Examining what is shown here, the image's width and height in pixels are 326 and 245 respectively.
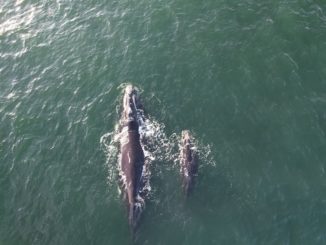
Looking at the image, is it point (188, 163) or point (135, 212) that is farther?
point (188, 163)

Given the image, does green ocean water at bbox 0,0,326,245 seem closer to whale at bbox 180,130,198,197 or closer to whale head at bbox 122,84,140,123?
whale at bbox 180,130,198,197

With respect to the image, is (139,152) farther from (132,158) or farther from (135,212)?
(135,212)

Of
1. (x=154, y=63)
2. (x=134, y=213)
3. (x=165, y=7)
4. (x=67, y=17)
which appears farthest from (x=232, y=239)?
(x=67, y=17)

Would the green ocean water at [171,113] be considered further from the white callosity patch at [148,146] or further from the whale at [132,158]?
the whale at [132,158]

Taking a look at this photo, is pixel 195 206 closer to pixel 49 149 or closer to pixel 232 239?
pixel 232 239

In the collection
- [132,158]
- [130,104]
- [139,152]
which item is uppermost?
[130,104]

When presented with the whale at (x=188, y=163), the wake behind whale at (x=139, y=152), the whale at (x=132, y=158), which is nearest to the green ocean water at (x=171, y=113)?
the wake behind whale at (x=139, y=152)

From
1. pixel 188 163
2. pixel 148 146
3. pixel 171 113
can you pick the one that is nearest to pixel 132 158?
pixel 148 146
